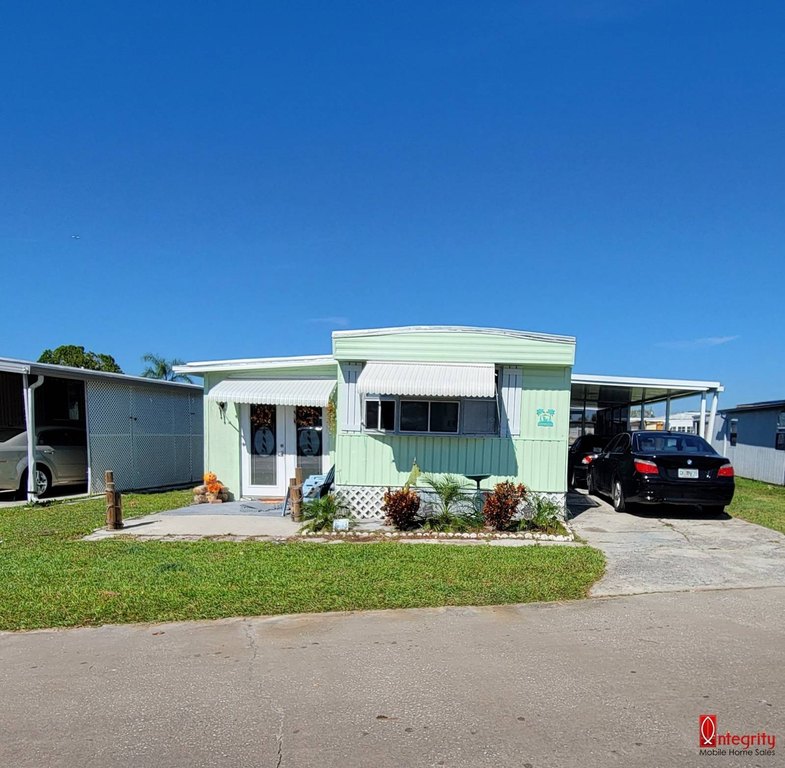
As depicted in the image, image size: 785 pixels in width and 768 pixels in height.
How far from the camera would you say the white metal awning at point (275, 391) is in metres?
11.0

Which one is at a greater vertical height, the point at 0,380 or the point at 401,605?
the point at 0,380

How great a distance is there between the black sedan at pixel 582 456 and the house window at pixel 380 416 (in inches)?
266

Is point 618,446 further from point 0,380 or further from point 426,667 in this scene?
point 0,380

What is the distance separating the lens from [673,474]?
9.71 metres

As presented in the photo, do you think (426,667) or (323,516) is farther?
(323,516)

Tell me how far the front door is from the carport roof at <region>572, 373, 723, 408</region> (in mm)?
6080

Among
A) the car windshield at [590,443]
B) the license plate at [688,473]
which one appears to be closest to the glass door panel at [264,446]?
the license plate at [688,473]

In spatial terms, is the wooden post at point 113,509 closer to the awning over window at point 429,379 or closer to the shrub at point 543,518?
the awning over window at point 429,379

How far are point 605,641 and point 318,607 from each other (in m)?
2.38

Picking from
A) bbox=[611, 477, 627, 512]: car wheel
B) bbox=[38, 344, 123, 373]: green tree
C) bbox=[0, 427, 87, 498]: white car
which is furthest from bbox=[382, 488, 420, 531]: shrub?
bbox=[38, 344, 123, 373]: green tree

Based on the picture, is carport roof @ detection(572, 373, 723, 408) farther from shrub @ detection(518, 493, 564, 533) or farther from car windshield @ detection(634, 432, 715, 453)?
shrub @ detection(518, 493, 564, 533)

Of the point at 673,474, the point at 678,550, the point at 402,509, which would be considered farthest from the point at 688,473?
the point at 402,509

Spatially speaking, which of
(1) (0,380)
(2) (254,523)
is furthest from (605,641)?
(1) (0,380)

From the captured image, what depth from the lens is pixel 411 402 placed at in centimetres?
938
